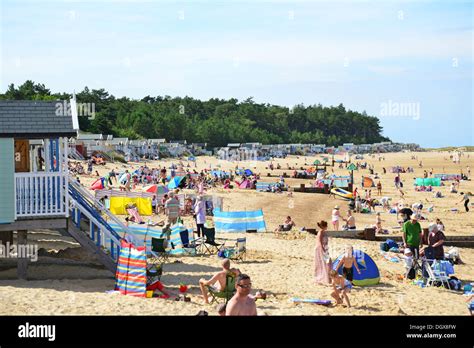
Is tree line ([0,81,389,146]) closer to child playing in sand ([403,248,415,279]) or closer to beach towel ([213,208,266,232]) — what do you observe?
beach towel ([213,208,266,232])

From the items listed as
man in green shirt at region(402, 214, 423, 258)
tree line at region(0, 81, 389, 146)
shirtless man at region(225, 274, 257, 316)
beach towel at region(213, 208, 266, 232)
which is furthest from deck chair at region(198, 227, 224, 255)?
tree line at region(0, 81, 389, 146)

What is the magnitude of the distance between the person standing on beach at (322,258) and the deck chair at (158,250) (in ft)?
11.4

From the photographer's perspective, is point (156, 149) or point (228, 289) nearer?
point (228, 289)

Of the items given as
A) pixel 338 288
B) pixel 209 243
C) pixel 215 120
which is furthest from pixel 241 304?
pixel 215 120

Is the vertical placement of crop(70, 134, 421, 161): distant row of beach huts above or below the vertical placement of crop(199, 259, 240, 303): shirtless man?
above

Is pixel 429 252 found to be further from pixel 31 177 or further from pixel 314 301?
pixel 31 177

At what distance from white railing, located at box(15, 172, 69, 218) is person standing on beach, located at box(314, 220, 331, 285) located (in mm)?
4765

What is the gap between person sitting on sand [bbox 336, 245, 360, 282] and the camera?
42.0 ft

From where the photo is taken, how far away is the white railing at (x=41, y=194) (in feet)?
40.7

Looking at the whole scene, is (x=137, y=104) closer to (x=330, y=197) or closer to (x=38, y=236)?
(x=330, y=197)

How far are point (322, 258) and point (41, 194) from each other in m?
5.46

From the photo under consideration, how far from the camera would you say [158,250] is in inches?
572

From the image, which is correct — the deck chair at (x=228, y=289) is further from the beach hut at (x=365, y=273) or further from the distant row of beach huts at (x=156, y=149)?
the distant row of beach huts at (x=156, y=149)

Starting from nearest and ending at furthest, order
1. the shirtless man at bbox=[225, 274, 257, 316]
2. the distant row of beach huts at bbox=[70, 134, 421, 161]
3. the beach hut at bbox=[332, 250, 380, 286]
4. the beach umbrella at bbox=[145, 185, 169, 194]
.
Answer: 1. the shirtless man at bbox=[225, 274, 257, 316]
2. the beach hut at bbox=[332, 250, 380, 286]
3. the beach umbrella at bbox=[145, 185, 169, 194]
4. the distant row of beach huts at bbox=[70, 134, 421, 161]
